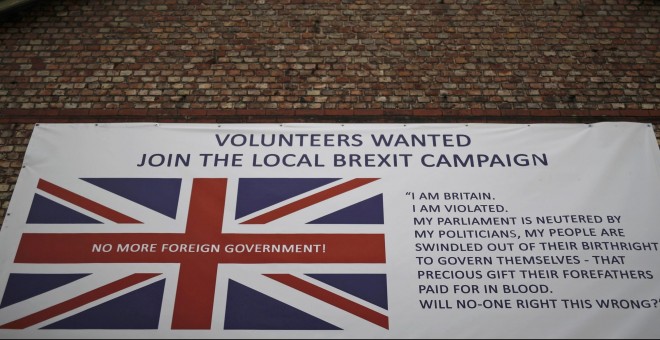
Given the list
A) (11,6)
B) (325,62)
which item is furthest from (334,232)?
(11,6)

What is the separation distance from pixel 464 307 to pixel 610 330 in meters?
0.91

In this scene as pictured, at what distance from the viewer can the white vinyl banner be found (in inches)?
119

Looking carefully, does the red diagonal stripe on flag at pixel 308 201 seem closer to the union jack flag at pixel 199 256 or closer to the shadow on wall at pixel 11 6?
the union jack flag at pixel 199 256

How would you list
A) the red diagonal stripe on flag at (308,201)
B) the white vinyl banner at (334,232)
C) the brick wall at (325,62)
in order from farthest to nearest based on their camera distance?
the brick wall at (325,62), the red diagonal stripe on flag at (308,201), the white vinyl banner at (334,232)

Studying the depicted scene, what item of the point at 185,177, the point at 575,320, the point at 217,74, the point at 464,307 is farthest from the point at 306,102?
the point at 575,320

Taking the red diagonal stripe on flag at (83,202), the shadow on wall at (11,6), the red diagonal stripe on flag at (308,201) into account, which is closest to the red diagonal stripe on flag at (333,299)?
the red diagonal stripe on flag at (308,201)

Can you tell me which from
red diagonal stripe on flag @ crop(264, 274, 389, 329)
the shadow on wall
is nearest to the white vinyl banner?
red diagonal stripe on flag @ crop(264, 274, 389, 329)

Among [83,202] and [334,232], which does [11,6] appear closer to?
[83,202]

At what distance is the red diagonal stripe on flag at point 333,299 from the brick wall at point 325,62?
1308mm

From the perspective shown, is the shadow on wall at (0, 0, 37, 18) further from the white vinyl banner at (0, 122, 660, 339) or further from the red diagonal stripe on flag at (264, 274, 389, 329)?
the red diagonal stripe on flag at (264, 274, 389, 329)

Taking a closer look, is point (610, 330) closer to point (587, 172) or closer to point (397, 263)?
point (587, 172)

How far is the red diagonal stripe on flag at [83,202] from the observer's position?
11.0 feet

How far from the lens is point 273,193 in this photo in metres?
3.45

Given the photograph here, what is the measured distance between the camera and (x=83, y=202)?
342 centimetres
